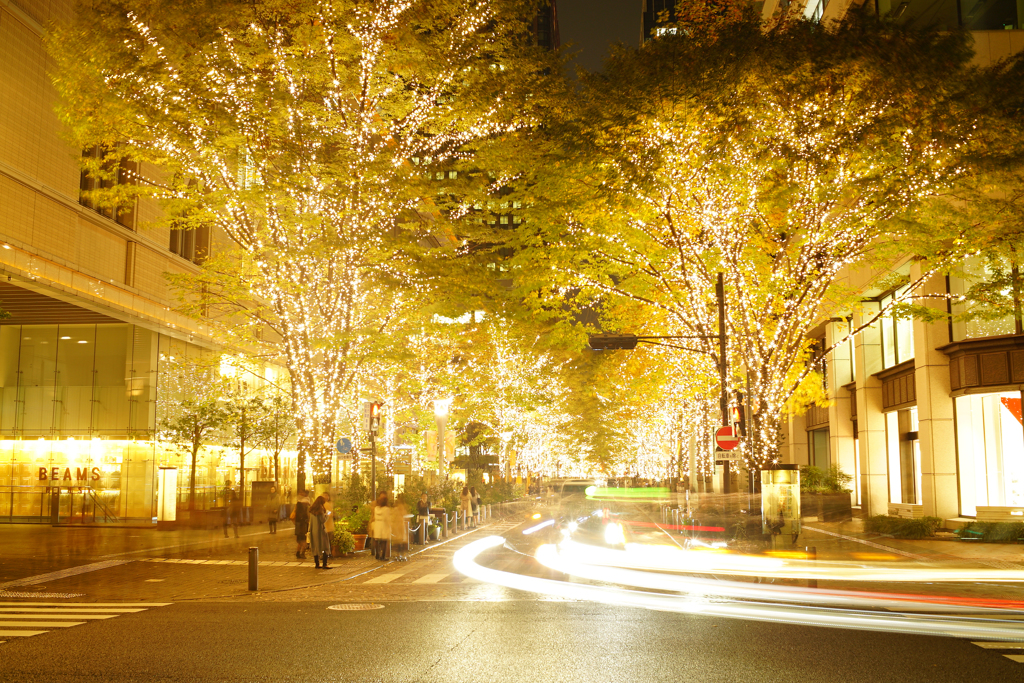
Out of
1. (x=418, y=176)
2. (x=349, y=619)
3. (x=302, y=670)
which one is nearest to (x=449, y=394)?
(x=418, y=176)

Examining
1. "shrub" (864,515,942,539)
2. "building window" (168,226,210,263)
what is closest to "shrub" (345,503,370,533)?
"shrub" (864,515,942,539)

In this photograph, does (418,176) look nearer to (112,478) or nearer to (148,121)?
(148,121)

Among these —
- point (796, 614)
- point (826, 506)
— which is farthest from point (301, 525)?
point (826, 506)

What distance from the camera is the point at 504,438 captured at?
170ft

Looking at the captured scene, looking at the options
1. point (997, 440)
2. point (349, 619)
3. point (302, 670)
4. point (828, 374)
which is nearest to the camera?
point (302, 670)

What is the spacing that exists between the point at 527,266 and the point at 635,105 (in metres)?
5.75

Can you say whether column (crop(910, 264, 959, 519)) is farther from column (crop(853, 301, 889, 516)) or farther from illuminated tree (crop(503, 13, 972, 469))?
column (crop(853, 301, 889, 516))

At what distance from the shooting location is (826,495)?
32.2m

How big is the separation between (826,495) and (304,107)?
2456cm

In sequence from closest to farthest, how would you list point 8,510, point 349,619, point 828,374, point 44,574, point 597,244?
point 349,619 < point 44,574 < point 597,244 < point 8,510 < point 828,374

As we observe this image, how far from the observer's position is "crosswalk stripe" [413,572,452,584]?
16391mm

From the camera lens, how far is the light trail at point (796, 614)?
34.2 feet

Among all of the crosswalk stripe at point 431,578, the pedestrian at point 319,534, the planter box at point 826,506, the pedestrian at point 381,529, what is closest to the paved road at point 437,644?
the crosswalk stripe at point 431,578

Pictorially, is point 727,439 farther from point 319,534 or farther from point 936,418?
point 319,534
